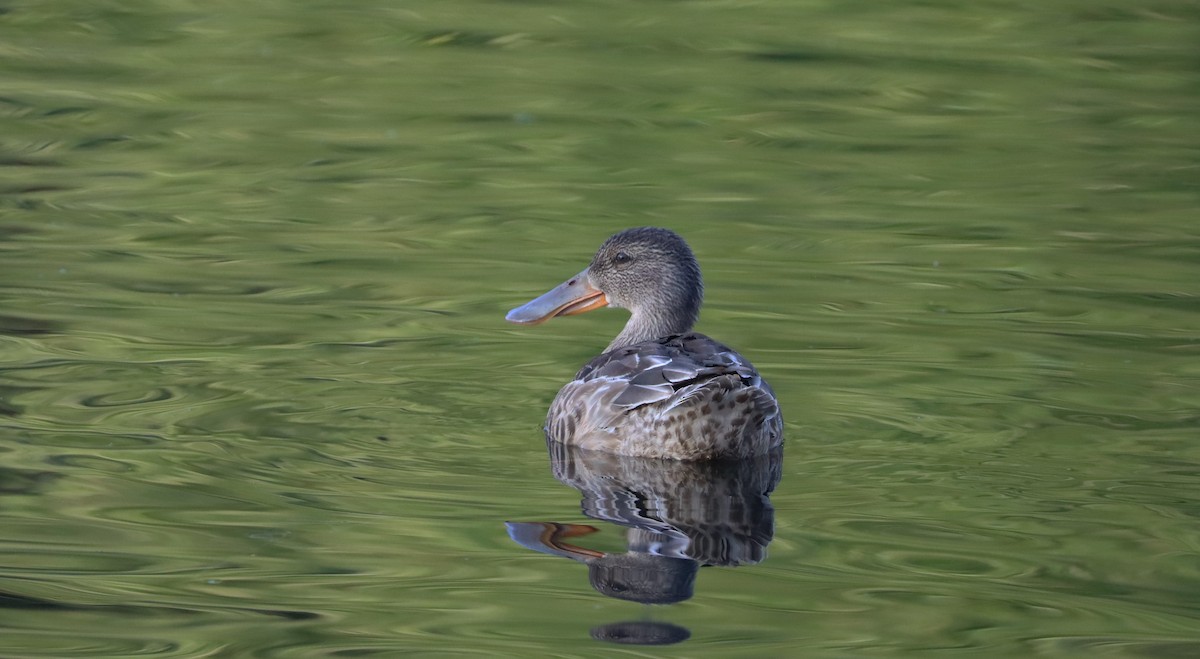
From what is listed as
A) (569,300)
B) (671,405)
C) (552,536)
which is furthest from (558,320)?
(552,536)

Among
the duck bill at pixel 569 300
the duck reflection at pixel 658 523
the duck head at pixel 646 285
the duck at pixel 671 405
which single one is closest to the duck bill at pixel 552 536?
the duck reflection at pixel 658 523

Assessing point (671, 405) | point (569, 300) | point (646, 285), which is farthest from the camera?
point (569, 300)

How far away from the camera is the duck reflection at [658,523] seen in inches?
237

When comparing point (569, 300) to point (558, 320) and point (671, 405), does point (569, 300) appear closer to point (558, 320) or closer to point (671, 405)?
point (558, 320)

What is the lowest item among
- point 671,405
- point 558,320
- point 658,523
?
point 558,320

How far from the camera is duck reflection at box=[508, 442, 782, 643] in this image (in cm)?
602

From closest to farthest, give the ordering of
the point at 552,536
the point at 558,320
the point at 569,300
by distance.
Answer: the point at 552,536 → the point at 569,300 → the point at 558,320

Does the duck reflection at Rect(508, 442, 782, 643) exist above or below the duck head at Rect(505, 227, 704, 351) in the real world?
below

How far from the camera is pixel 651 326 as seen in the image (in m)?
9.15

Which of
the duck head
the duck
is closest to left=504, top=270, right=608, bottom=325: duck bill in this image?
the duck head

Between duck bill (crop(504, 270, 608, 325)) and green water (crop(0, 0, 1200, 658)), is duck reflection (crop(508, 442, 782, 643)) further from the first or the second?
duck bill (crop(504, 270, 608, 325))

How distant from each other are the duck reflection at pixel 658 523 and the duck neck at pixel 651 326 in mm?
1363

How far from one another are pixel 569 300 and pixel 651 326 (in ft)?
1.44

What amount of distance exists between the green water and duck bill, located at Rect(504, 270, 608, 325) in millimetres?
258
